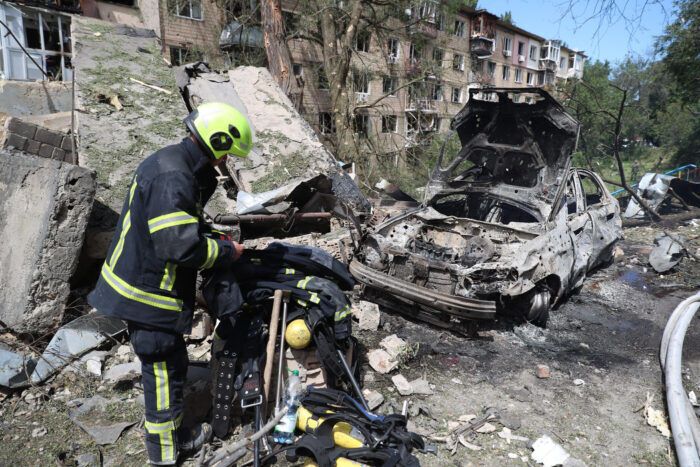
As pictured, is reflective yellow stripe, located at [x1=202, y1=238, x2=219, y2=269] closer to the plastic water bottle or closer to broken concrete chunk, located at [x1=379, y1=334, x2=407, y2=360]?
the plastic water bottle

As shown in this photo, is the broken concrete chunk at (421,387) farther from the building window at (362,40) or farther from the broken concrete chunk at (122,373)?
the building window at (362,40)

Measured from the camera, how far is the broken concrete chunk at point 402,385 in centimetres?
353

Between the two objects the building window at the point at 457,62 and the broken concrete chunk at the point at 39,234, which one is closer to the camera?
the broken concrete chunk at the point at 39,234

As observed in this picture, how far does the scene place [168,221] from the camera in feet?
7.41

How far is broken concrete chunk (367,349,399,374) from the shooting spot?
3795 millimetres

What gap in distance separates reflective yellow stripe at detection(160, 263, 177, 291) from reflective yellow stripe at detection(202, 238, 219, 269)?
0.58ft

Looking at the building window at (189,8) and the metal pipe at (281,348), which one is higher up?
the building window at (189,8)

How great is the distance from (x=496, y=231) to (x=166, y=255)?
3.64m

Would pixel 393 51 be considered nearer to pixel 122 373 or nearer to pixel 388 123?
pixel 388 123

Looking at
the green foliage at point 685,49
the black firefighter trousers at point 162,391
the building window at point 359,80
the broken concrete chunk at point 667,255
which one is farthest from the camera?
the building window at point 359,80

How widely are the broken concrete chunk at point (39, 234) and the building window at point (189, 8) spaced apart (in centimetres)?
1348

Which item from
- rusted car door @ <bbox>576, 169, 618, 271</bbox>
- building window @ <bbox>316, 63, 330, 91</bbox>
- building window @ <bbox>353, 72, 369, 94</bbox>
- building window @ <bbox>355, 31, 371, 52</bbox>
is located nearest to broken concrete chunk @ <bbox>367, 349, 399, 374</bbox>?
rusted car door @ <bbox>576, 169, 618, 271</bbox>

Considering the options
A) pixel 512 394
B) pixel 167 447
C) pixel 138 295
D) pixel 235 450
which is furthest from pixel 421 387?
pixel 138 295

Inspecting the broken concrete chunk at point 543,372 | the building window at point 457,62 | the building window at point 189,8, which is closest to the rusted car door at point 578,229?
the broken concrete chunk at point 543,372
